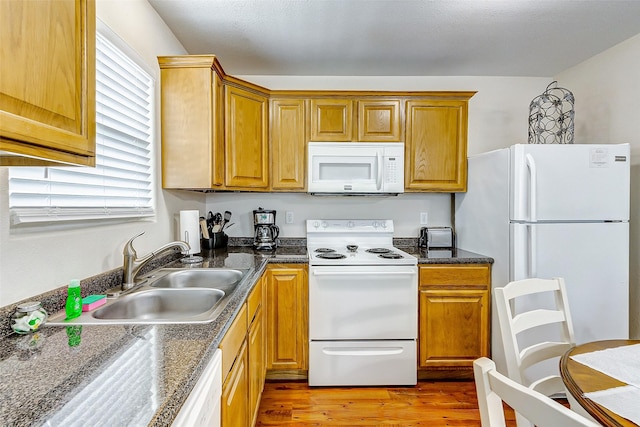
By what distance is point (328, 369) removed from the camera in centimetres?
224

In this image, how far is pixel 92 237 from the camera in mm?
1383

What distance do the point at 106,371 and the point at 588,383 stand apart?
4.13 feet

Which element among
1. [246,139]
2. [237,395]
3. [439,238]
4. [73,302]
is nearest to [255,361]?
[237,395]

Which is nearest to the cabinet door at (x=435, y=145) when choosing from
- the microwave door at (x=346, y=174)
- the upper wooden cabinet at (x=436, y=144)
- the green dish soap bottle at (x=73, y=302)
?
the upper wooden cabinet at (x=436, y=144)

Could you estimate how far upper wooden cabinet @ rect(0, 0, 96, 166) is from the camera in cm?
61

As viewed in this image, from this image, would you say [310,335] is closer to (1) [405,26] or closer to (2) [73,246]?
(2) [73,246]

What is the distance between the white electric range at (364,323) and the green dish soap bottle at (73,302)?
1.34m

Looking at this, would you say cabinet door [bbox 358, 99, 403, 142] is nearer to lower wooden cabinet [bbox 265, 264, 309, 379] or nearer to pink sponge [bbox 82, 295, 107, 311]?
lower wooden cabinet [bbox 265, 264, 309, 379]

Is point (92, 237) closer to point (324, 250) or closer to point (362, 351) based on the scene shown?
point (324, 250)

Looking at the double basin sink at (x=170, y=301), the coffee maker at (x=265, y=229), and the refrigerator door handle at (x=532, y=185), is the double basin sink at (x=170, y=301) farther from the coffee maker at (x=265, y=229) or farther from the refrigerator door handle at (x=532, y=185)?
the refrigerator door handle at (x=532, y=185)

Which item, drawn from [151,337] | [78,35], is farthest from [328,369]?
[78,35]

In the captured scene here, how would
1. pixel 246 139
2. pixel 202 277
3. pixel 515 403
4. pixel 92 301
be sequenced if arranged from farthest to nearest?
1. pixel 246 139
2. pixel 202 277
3. pixel 92 301
4. pixel 515 403

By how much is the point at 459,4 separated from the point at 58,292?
7.83ft

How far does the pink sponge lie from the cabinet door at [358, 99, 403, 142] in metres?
1.97
